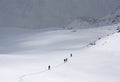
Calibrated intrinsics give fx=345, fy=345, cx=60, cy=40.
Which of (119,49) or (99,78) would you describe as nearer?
(99,78)

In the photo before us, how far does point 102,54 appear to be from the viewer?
42688mm

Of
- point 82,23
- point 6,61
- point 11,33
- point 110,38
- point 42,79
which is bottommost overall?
point 42,79

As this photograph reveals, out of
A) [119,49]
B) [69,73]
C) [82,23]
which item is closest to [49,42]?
[119,49]

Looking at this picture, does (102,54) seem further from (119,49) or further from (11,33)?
(11,33)

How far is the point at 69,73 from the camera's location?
33.6 metres

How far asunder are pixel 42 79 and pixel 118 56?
14.1 meters

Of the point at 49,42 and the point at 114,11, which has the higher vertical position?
the point at 114,11

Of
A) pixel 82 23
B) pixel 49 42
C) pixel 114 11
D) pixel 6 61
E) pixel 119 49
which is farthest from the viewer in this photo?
pixel 114 11

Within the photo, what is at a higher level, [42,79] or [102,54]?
[102,54]

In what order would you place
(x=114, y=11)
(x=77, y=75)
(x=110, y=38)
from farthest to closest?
(x=114, y=11) < (x=110, y=38) < (x=77, y=75)

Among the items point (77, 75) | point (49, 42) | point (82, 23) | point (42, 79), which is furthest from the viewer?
point (82, 23)

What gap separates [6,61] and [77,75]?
11131mm

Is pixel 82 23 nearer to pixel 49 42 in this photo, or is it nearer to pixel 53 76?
pixel 49 42

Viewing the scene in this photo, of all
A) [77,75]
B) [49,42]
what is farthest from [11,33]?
[77,75]
